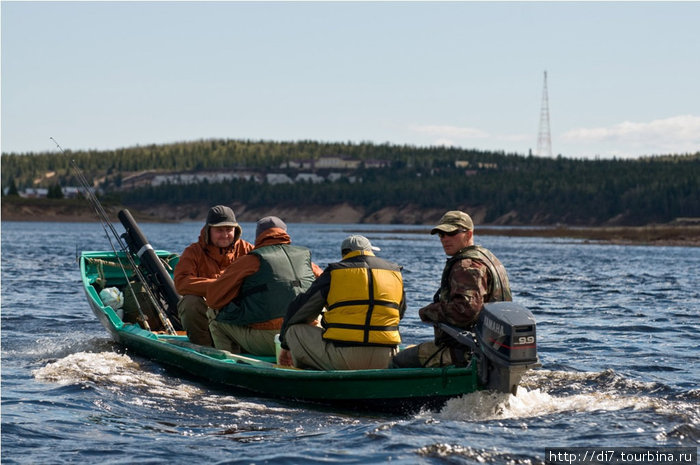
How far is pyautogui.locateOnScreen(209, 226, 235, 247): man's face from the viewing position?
41.4 feet

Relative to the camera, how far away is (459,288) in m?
9.46

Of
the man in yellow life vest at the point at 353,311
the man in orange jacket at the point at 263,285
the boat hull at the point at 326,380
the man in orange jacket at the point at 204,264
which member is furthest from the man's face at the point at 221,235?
the man in yellow life vest at the point at 353,311

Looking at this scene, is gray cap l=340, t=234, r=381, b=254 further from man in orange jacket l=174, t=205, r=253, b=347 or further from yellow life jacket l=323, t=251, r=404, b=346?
man in orange jacket l=174, t=205, r=253, b=347

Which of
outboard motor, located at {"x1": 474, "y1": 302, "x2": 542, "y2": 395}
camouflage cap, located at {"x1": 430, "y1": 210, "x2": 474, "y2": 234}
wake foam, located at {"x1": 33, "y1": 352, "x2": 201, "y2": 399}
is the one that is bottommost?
wake foam, located at {"x1": 33, "y1": 352, "x2": 201, "y2": 399}

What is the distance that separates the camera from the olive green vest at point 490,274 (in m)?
9.42

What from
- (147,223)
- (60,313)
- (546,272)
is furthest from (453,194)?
(60,313)

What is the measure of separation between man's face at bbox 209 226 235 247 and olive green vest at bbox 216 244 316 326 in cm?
Answer: 121

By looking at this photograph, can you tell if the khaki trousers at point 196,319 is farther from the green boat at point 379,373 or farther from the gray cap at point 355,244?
the gray cap at point 355,244

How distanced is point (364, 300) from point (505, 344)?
165 cm

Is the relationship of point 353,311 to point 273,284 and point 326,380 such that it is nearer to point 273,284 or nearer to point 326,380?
point 326,380

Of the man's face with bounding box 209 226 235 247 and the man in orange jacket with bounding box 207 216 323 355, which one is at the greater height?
the man's face with bounding box 209 226 235 247

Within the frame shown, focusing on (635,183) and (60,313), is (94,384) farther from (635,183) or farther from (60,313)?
(635,183)

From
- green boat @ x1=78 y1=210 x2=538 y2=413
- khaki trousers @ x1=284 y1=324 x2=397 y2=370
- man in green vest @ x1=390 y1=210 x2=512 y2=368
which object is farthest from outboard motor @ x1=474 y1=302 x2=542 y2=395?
khaki trousers @ x1=284 y1=324 x2=397 y2=370

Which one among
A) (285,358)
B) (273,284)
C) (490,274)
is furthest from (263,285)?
(490,274)
